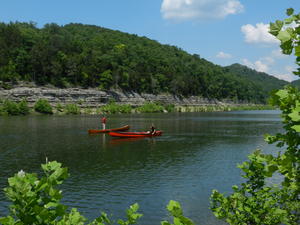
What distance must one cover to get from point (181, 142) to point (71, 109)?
230ft

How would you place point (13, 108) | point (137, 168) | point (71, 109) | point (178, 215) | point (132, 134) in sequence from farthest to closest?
1. point (71, 109)
2. point (13, 108)
3. point (132, 134)
4. point (137, 168)
5. point (178, 215)

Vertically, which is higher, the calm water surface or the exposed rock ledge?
the exposed rock ledge

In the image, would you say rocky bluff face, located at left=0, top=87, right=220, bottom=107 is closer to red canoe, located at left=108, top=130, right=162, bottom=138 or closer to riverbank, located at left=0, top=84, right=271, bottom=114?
riverbank, located at left=0, top=84, right=271, bottom=114

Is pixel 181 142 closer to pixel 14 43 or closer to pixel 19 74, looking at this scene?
pixel 19 74

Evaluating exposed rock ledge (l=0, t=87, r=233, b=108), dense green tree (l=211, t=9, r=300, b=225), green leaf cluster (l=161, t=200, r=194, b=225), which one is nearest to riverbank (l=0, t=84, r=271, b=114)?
exposed rock ledge (l=0, t=87, r=233, b=108)

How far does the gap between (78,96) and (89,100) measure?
460cm

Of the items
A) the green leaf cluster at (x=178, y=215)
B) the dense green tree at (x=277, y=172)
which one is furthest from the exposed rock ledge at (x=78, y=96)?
the green leaf cluster at (x=178, y=215)

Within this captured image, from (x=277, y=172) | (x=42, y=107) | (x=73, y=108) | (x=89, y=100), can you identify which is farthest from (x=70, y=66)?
(x=277, y=172)

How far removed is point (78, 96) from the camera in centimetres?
11544

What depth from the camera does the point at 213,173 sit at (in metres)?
25.9

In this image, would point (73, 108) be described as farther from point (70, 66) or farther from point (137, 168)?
point (137, 168)

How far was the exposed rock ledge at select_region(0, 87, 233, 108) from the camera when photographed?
102500mm

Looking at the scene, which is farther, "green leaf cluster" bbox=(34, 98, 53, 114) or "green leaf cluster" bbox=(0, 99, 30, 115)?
"green leaf cluster" bbox=(34, 98, 53, 114)

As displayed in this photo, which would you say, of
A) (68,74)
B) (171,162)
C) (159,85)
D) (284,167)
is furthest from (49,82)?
(284,167)
